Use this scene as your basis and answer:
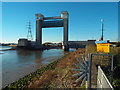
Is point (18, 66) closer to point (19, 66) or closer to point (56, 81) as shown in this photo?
point (19, 66)

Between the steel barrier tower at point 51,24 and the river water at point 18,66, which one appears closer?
the river water at point 18,66

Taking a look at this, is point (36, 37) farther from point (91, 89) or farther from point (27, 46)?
point (91, 89)

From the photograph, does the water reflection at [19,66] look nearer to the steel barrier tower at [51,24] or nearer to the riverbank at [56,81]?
the riverbank at [56,81]

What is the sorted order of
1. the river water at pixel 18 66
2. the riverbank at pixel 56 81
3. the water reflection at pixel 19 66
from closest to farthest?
the riverbank at pixel 56 81
the river water at pixel 18 66
the water reflection at pixel 19 66

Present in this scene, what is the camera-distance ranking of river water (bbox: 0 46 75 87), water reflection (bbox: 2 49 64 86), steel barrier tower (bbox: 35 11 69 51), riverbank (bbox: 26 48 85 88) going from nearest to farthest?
riverbank (bbox: 26 48 85 88)
river water (bbox: 0 46 75 87)
water reflection (bbox: 2 49 64 86)
steel barrier tower (bbox: 35 11 69 51)

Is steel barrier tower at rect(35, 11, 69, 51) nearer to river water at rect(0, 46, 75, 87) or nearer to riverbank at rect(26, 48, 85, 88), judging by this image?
river water at rect(0, 46, 75, 87)

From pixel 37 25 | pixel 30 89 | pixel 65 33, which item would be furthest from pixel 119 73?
pixel 37 25

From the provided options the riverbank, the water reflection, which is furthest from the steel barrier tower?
the riverbank

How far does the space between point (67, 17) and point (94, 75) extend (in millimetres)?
52407

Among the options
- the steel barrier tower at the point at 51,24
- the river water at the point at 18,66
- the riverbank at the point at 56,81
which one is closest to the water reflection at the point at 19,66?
the river water at the point at 18,66

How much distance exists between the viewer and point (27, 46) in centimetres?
5181

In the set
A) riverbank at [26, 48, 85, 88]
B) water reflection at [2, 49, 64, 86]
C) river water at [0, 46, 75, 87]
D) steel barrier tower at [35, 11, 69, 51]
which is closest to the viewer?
riverbank at [26, 48, 85, 88]

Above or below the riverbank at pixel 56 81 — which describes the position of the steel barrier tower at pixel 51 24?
above

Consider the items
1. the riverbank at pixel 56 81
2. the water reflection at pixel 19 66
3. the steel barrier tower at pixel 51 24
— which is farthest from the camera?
the steel barrier tower at pixel 51 24
